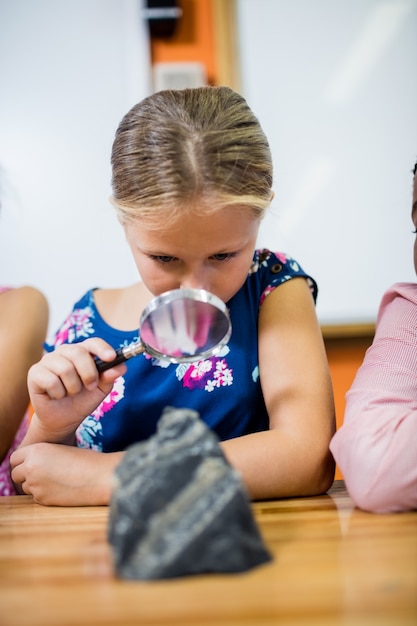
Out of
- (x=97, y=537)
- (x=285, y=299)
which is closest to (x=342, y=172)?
(x=285, y=299)

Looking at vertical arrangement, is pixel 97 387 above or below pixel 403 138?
below

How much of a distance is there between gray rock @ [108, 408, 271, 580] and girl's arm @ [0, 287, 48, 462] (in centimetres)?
88

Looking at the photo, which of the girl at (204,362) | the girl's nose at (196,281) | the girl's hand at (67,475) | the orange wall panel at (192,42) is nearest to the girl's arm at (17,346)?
the girl at (204,362)

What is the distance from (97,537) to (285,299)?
0.68 m

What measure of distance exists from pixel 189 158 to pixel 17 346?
0.67 metres

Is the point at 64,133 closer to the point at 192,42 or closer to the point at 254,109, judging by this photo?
the point at 192,42

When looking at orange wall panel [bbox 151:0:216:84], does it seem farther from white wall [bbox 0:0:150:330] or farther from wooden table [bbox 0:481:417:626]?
wooden table [bbox 0:481:417:626]

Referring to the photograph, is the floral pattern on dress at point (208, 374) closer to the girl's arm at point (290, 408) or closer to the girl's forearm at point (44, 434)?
the girl's arm at point (290, 408)

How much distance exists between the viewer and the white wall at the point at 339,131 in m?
2.43

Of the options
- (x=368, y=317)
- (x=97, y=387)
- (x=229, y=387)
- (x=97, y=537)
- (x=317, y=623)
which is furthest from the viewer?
(x=368, y=317)

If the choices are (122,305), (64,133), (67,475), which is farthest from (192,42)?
(67,475)

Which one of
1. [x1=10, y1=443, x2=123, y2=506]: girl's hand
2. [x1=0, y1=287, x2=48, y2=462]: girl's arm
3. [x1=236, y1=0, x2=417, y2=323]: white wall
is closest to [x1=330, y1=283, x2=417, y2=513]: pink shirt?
[x1=10, y1=443, x2=123, y2=506]: girl's hand

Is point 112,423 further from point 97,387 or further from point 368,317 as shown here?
point 368,317

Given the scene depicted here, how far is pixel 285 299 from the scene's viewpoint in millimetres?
1295
